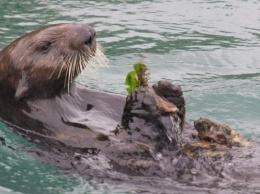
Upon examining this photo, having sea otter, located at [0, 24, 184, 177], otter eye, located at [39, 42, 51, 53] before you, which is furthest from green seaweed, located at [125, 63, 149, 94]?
otter eye, located at [39, 42, 51, 53]

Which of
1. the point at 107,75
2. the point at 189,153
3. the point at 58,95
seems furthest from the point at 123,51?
the point at 189,153

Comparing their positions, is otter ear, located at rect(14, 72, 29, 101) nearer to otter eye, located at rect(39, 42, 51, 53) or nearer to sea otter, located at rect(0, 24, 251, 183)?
sea otter, located at rect(0, 24, 251, 183)

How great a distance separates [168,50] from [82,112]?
3213 mm

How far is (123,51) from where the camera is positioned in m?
8.37

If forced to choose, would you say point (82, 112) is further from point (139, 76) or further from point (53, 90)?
point (139, 76)

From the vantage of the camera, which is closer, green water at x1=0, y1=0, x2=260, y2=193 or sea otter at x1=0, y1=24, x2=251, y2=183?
sea otter at x1=0, y1=24, x2=251, y2=183

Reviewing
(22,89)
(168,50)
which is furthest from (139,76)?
(168,50)

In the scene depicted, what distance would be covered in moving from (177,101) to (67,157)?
34.0 inches

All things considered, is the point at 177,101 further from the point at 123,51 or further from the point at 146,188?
the point at 123,51

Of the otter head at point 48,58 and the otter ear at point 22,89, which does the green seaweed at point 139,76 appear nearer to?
the otter head at point 48,58

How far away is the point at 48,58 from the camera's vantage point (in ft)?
16.8

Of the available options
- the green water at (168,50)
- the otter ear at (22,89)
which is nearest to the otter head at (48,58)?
the otter ear at (22,89)

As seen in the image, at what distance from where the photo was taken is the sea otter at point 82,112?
4.66 meters

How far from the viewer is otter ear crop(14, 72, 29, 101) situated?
5066 millimetres
